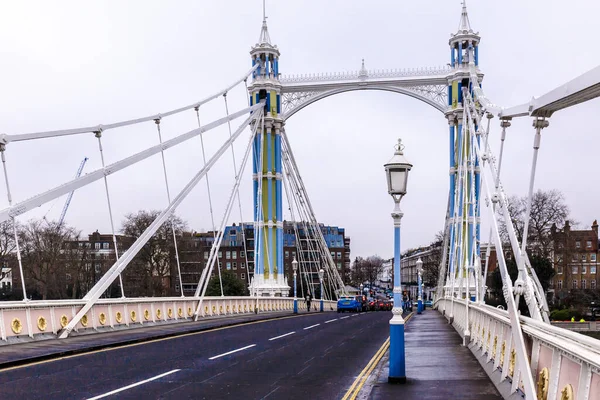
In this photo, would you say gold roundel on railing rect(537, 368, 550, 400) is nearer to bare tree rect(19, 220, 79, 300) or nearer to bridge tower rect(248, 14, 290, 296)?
bridge tower rect(248, 14, 290, 296)

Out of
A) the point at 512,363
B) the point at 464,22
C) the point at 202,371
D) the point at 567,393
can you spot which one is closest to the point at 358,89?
the point at 464,22

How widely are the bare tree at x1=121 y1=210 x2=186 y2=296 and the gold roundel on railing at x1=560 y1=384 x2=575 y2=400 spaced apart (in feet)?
232

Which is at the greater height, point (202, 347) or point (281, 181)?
point (281, 181)

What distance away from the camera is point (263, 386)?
12977 mm

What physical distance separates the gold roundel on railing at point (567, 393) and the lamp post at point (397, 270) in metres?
5.52

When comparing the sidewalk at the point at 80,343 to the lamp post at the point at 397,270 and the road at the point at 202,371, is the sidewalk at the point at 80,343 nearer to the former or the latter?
the road at the point at 202,371

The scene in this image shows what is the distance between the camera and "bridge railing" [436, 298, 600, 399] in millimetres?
6672

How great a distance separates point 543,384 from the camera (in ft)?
28.0

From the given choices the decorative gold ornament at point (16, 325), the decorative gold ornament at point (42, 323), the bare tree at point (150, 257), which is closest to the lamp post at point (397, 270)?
the decorative gold ornament at point (16, 325)

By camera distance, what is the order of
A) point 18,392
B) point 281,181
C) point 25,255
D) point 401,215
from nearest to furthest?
point 18,392 < point 401,215 < point 281,181 < point 25,255

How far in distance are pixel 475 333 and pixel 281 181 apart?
1402 inches

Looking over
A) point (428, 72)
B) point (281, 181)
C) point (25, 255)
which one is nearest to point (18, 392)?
point (281, 181)

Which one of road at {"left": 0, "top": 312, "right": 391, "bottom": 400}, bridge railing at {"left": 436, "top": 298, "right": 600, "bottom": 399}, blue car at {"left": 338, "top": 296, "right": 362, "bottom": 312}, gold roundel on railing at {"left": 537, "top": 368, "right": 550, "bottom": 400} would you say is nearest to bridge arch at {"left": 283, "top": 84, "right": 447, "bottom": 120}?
blue car at {"left": 338, "top": 296, "right": 362, "bottom": 312}

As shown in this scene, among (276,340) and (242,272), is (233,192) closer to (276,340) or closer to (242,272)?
(276,340)
